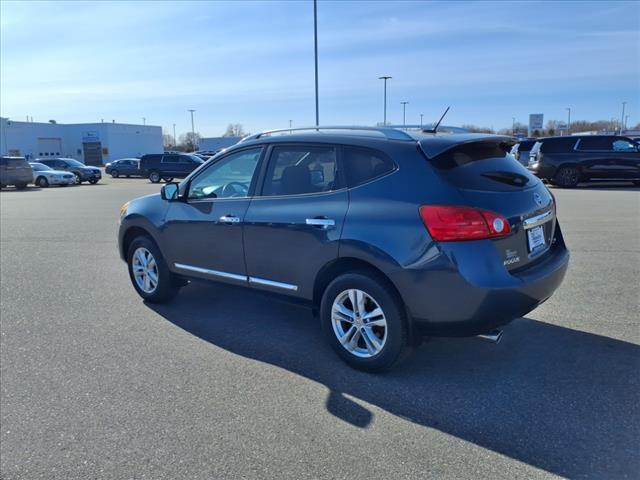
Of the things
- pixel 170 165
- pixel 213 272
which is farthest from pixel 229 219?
pixel 170 165

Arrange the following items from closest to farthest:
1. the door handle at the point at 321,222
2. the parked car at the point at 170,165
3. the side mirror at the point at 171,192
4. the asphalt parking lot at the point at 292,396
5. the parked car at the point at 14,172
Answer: the asphalt parking lot at the point at 292,396
the door handle at the point at 321,222
the side mirror at the point at 171,192
the parked car at the point at 14,172
the parked car at the point at 170,165

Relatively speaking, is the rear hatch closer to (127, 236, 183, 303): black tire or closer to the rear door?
the rear door

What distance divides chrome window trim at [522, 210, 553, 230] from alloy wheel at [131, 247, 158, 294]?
378cm

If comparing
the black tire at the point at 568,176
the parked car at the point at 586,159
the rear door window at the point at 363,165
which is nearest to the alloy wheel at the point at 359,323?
the rear door window at the point at 363,165

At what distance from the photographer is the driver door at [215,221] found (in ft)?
15.4

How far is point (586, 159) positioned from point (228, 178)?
17679mm

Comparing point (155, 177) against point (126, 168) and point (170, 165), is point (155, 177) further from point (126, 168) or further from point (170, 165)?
point (126, 168)

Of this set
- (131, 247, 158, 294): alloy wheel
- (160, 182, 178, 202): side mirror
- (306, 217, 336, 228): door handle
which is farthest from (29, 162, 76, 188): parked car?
(306, 217, 336, 228): door handle

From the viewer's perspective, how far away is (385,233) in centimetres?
359

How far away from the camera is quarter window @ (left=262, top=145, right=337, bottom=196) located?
4.08m

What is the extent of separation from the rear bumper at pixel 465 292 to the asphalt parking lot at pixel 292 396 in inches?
20.3

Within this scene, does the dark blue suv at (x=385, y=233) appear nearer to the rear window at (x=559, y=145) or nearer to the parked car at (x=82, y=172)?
the rear window at (x=559, y=145)

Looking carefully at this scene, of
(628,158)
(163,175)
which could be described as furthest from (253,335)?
(163,175)

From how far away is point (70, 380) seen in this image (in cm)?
388
